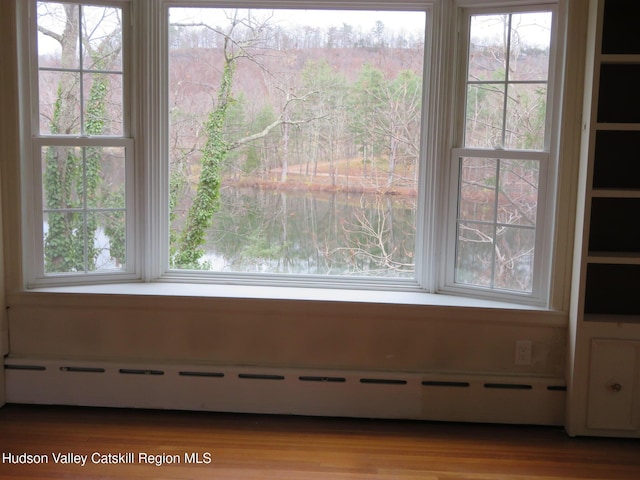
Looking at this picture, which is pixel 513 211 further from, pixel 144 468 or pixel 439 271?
pixel 144 468

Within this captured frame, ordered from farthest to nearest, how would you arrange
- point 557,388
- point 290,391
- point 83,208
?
point 83,208
point 290,391
point 557,388

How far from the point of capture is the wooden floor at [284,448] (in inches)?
119

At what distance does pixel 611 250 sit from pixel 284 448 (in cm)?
196

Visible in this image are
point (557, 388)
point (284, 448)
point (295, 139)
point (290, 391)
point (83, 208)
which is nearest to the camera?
point (284, 448)

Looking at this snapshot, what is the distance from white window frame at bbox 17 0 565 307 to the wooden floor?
73 cm

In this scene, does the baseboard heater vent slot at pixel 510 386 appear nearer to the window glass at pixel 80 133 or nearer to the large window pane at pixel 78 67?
the window glass at pixel 80 133

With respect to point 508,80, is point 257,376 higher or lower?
lower

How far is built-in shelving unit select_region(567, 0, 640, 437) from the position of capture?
333 cm

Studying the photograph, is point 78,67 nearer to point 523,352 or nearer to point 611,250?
point 523,352

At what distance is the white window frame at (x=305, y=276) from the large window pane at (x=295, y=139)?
63 mm

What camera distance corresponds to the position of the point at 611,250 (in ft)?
11.6

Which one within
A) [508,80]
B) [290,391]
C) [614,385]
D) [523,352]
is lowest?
[290,391]

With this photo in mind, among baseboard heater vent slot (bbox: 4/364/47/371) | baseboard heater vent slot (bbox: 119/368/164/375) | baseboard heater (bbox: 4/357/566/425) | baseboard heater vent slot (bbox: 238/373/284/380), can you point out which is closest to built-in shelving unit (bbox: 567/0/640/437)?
baseboard heater (bbox: 4/357/566/425)

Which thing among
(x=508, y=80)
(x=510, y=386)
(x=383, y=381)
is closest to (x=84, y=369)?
(x=383, y=381)
